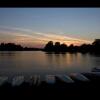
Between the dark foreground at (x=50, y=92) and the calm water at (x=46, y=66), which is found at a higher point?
the dark foreground at (x=50, y=92)

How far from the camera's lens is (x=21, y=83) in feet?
4.72

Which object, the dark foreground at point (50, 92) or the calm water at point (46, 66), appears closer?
the dark foreground at point (50, 92)

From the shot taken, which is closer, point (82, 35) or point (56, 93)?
point (56, 93)

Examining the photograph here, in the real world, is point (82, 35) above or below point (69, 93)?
above

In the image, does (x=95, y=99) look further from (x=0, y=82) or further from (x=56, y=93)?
(x=0, y=82)

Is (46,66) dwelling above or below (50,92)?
below

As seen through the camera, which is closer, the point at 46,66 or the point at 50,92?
the point at 50,92

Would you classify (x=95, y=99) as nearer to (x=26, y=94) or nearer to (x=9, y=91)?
(x=26, y=94)

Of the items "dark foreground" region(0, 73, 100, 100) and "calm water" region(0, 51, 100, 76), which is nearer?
"dark foreground" region(0, 73, 100, 100)

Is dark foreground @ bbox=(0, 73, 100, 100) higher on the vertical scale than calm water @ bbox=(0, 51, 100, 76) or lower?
higher

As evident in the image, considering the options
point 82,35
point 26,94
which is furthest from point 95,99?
point 82,35
